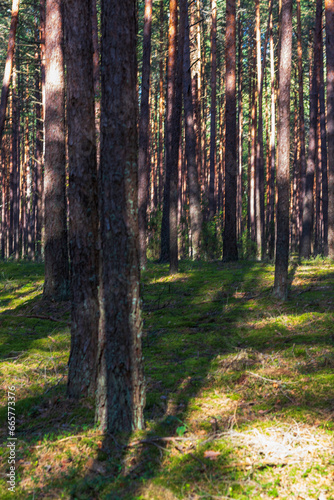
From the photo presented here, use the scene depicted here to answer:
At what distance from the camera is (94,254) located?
4617 mm

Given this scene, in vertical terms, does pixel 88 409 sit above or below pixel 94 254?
below

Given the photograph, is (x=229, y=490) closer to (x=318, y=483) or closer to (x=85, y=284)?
(x=318, y=483)

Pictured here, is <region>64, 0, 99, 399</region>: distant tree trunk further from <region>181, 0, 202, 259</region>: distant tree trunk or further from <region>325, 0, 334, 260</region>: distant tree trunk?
<region>325, 0, 334, 260</region>: distant tree trunk

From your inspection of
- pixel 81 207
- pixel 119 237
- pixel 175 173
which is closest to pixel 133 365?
pixel 119 237

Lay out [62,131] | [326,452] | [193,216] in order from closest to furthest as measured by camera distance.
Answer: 1. [326,452]
2. [62,131]
3. [193,216]

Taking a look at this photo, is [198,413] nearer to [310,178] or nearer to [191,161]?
[191,161]

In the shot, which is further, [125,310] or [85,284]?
[85,284]

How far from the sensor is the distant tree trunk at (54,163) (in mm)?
8961

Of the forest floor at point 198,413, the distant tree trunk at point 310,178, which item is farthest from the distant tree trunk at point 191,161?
the forest floor at point 198,413

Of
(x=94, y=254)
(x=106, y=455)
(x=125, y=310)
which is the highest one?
(x=94, y=254)

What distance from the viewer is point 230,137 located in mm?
12594

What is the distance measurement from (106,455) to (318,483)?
156 cm

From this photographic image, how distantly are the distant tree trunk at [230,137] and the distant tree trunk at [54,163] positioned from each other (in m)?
5.45

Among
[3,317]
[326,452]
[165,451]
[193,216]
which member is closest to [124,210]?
[165,451]
